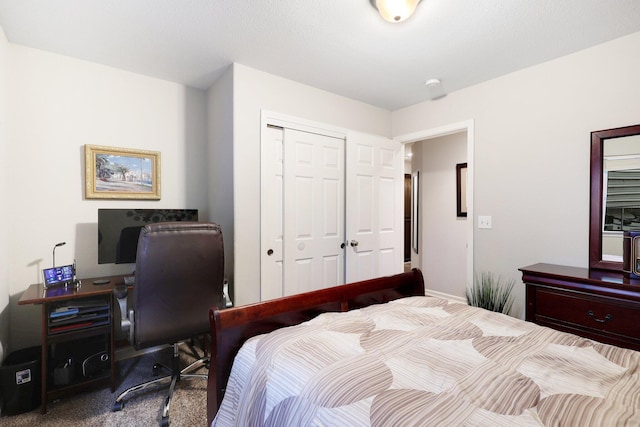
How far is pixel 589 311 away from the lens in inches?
75.0

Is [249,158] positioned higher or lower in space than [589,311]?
higher

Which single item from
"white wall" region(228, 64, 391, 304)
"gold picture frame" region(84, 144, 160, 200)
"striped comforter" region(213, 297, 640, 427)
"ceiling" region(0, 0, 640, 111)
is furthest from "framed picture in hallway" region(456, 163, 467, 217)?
"gold picture frame" region(84, 144, 160, 200)

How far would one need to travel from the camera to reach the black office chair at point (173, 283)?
67.1 inches

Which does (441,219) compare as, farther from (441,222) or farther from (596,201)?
(596,201)

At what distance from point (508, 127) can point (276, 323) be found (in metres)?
2.55

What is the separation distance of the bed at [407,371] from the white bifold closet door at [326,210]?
121 cm

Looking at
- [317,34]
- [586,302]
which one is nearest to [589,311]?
[586,302]

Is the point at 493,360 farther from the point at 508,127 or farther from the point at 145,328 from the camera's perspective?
the point at 508,127

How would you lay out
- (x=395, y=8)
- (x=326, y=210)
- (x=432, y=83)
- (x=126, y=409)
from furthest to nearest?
(x=326, y=210) → (x=432, y=83) → (x=126, y=409) → (x=395, y=8)

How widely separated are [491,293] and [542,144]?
128cm

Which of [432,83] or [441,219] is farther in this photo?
[441,219]

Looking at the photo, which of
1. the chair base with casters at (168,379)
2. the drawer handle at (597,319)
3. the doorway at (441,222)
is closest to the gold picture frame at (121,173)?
the chair base with casters at (168,379)

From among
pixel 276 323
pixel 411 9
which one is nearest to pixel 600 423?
pixel 276 323

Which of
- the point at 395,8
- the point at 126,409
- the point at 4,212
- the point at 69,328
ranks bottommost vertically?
the point at 126,409
